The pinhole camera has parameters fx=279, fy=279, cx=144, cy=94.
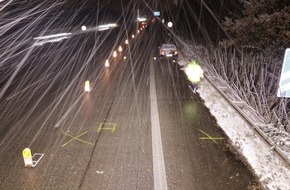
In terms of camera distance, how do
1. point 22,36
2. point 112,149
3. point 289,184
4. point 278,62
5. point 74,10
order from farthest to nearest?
point 74,10, point 22,36, point 278,62, point 112,149, point 289,184

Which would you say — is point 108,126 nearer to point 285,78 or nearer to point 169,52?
point 285,78

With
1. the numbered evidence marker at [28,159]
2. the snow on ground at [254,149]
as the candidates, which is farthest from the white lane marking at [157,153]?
the numbered evidence marker at [28,159]

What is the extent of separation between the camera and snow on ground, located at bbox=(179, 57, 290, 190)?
5.32 meters

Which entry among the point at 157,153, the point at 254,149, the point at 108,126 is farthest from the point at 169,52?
the point at 254,149

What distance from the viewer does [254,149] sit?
257 inches

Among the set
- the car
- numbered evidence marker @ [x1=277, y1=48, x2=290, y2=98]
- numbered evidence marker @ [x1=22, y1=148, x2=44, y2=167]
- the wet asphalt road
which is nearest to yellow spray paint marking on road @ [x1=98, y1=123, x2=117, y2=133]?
the wet asphalt road

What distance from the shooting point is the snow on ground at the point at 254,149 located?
5316mm

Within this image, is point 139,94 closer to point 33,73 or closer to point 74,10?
point 33,73

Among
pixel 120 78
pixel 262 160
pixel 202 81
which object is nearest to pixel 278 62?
pixel 202 81

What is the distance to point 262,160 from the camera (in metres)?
6.01

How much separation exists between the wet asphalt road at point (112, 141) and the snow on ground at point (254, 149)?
0.80 feet

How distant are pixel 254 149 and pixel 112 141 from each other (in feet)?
11.6

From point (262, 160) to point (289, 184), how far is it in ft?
2.98

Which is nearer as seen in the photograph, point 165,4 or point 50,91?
point 50,91
